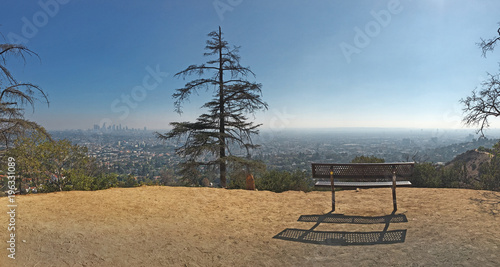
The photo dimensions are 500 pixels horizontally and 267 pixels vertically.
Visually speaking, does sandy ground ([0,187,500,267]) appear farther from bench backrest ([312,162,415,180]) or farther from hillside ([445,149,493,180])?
hillside ([445,149,493,180])

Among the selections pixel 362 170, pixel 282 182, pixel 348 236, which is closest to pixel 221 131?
pixel 282 182

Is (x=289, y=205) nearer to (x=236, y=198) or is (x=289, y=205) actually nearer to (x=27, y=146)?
(x=236, y=198)

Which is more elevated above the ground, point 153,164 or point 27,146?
point 27,146

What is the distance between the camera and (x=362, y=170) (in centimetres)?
572

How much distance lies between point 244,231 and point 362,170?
3.25 m

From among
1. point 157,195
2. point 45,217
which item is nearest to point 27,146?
point 45,217

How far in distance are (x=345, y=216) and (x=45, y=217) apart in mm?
6139

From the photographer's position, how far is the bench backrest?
561 cm

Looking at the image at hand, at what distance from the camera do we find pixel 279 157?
23141mm

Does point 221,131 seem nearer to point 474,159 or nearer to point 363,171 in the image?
point 363,171

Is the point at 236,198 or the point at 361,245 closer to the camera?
the point at 361,245

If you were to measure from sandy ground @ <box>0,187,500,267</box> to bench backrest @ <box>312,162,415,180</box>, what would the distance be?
2.61 ft

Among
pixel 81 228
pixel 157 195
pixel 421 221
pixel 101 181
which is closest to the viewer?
pixel 81 228

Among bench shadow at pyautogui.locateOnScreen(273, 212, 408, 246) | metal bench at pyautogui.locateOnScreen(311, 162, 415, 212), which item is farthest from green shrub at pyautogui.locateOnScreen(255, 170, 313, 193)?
bench shadow at pyautogui.locateOnScreen(273, 212, 408, 246)
